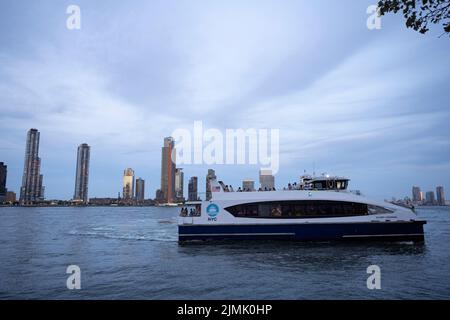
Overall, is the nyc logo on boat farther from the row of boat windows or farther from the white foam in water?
the white foam in water

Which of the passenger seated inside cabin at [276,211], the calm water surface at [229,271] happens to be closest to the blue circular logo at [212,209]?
the calm water surface at [229,271]

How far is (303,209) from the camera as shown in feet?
79.7

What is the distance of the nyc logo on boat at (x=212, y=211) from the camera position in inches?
969

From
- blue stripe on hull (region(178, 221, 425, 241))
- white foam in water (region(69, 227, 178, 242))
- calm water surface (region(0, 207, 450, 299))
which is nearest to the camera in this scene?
calm water surface (region(0, 207, 450, 299))

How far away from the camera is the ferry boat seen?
2380 centimetres

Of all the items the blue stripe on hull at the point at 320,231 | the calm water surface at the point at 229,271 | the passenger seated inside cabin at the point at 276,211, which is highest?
the passenger seated inside cabin at the point at 276,211

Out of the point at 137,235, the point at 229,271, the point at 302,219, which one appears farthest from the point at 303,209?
the point at 137,235

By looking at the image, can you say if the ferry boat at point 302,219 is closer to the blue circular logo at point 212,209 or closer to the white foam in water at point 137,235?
the blue circular logo at point 212,209

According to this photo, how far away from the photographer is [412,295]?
12281 millimetres

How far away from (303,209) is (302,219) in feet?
2.47

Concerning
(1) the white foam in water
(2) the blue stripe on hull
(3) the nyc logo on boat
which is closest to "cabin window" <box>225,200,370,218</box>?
(2) the blue stripe on hull
